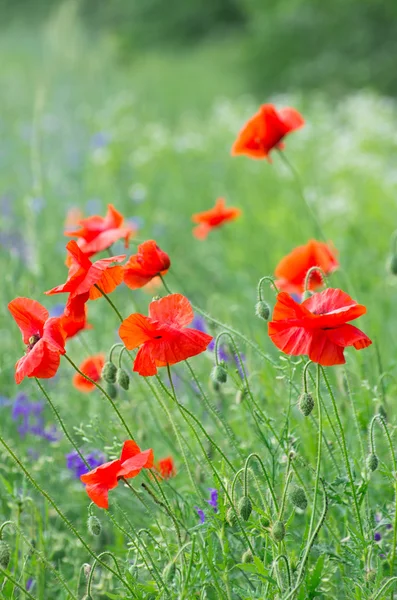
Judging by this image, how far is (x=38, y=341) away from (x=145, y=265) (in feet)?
0.97

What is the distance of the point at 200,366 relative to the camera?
2.85 m

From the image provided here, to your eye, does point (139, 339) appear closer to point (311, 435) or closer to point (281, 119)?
point (311, 435)

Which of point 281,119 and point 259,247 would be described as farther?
point 259,247

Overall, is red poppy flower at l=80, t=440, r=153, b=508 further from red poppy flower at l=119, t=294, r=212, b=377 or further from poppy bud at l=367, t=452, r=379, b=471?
poppy bud at l=367, t=452, r=379, b=471

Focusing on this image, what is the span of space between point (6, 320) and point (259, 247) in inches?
82.1

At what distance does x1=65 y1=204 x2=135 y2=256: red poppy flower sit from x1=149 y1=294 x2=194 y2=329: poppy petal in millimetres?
396

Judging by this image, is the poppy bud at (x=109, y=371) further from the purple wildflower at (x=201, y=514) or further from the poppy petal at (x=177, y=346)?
the purple wildflower at (x=201, y=514)

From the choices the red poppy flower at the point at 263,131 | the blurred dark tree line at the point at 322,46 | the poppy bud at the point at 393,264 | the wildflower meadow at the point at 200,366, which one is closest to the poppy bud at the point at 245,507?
the wildflower meadow at the point at 200,366

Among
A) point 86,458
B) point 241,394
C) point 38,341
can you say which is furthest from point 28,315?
point 86,458

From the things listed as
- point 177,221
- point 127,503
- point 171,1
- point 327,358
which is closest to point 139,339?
point 327,358

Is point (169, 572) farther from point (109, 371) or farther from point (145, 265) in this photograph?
point (145, 265)

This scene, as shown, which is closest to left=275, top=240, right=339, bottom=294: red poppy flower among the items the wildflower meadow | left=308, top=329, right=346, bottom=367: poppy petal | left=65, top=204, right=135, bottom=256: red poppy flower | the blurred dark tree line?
the wildflower meadow

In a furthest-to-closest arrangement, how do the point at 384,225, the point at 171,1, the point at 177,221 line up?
the point at 171,1 < the point at 177,221 < the point at 384,225

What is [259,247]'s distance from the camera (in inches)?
184
